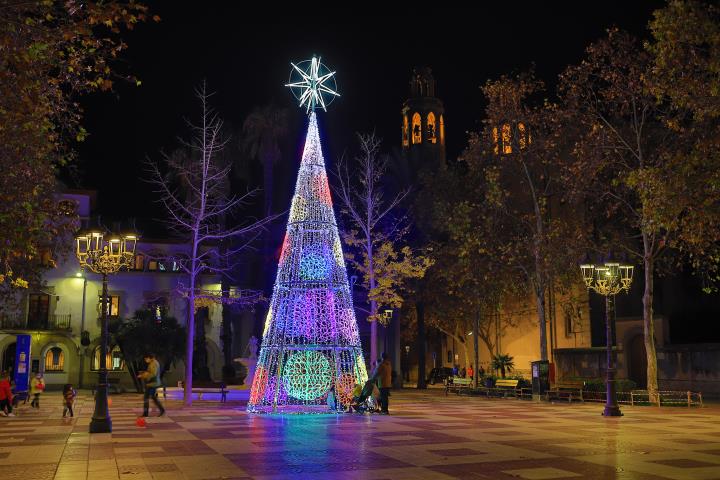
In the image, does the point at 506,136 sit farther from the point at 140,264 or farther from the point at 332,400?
the point at 140,264

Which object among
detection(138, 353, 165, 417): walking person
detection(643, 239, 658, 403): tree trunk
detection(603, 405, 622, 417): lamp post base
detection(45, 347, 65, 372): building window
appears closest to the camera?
detection(138, 353, 165, 417): walking person

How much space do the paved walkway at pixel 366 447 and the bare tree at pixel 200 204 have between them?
6.44 metres

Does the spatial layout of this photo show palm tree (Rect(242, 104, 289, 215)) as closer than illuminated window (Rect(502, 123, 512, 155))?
No

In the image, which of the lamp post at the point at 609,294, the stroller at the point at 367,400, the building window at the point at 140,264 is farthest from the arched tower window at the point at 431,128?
the stroller at the point at 367,400

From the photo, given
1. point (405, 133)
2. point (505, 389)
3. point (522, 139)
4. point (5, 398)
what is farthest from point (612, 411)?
point (405, 133)

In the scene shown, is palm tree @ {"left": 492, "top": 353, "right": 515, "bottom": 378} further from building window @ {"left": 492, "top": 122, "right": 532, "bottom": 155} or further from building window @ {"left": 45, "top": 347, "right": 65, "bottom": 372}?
building window @ {"left": 45, "top": 347, "right": 65, "bottom": 372}

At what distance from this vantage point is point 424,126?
65750mm

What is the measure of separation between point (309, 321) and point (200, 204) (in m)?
13.0

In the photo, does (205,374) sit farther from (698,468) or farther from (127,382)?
(698,468)

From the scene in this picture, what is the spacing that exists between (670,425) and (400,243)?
28.0 metres

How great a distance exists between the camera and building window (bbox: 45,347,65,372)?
42.5 meters

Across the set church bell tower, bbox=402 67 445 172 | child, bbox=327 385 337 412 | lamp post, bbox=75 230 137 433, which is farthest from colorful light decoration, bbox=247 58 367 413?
church bell tower, bbox=402 67 445 172

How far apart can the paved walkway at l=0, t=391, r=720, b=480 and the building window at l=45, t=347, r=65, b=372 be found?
81.0ft

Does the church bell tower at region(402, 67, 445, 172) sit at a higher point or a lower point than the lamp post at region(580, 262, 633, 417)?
higher
